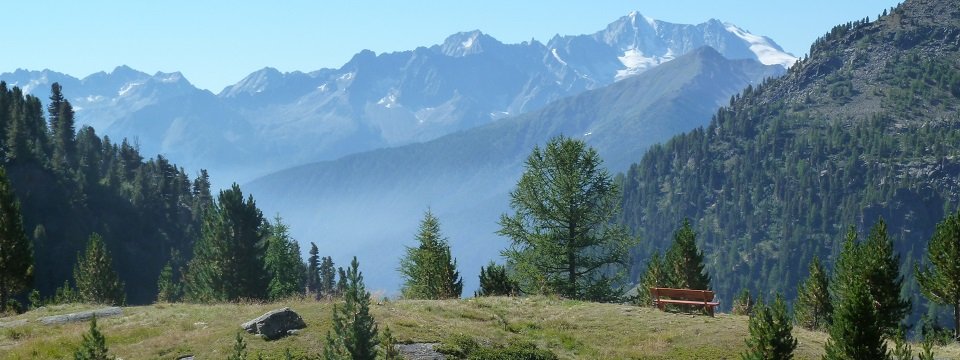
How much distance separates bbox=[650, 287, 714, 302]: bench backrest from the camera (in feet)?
147

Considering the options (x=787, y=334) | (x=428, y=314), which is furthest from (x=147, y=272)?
(x=787, y=334)

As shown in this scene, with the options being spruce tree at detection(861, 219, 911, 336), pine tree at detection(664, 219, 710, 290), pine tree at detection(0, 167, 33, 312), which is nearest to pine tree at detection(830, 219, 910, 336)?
spruce tree at detection(861, 219, 911, 336)

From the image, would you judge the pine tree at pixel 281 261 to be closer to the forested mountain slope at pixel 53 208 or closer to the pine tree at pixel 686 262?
the pine tree at pixel 686 262

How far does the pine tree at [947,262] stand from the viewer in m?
52.2

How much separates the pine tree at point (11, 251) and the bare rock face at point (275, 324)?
29.3 m

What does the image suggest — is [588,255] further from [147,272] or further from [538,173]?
[147,272]

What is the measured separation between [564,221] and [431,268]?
51.7 feet

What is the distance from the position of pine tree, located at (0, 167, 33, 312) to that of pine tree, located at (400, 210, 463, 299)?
28202 millimetres

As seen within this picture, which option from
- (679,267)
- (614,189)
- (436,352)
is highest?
(614,189)

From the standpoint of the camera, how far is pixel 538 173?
5788 centimetres

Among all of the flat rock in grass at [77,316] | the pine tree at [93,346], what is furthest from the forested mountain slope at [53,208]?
the pine tree at [93,346]

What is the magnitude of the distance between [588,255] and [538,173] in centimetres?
725

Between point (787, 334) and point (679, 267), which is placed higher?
point (679, 267)

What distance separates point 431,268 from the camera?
6856 centimetres
